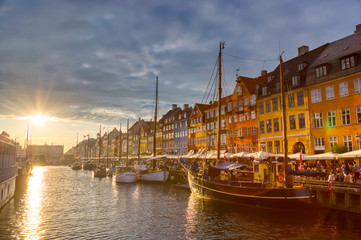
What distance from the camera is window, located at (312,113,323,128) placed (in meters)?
38.4

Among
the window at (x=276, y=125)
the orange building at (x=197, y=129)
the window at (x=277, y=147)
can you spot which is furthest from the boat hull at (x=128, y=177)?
the window at (x=276, y=125)

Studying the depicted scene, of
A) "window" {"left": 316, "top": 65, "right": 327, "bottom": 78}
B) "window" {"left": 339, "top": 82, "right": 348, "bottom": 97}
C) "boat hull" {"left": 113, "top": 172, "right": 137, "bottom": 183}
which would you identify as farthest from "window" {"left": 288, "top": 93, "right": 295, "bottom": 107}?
"boat hull" {"left": 113, "top": 172, "right": 137, "bottom": 183}

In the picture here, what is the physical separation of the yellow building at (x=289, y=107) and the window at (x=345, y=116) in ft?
15.6

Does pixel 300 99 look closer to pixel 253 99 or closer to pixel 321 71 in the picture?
pixel 321 71

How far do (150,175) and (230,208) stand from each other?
1072 inches

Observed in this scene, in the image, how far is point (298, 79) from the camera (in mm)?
42500

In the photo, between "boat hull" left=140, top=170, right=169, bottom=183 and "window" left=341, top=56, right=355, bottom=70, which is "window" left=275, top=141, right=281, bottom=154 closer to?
"window" left=341, top=56, right=355, bottom=70

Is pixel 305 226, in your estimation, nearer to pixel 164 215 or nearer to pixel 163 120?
pixel 164 215

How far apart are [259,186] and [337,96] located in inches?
763

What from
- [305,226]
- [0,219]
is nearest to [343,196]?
[305,226]

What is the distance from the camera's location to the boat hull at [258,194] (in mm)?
22969

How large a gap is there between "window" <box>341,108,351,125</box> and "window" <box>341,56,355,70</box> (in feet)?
17.6

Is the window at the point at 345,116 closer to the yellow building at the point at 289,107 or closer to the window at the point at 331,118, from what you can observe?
the window at the point at 331,118

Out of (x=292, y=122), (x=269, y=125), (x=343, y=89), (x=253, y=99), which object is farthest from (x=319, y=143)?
(x=253, y=99)
